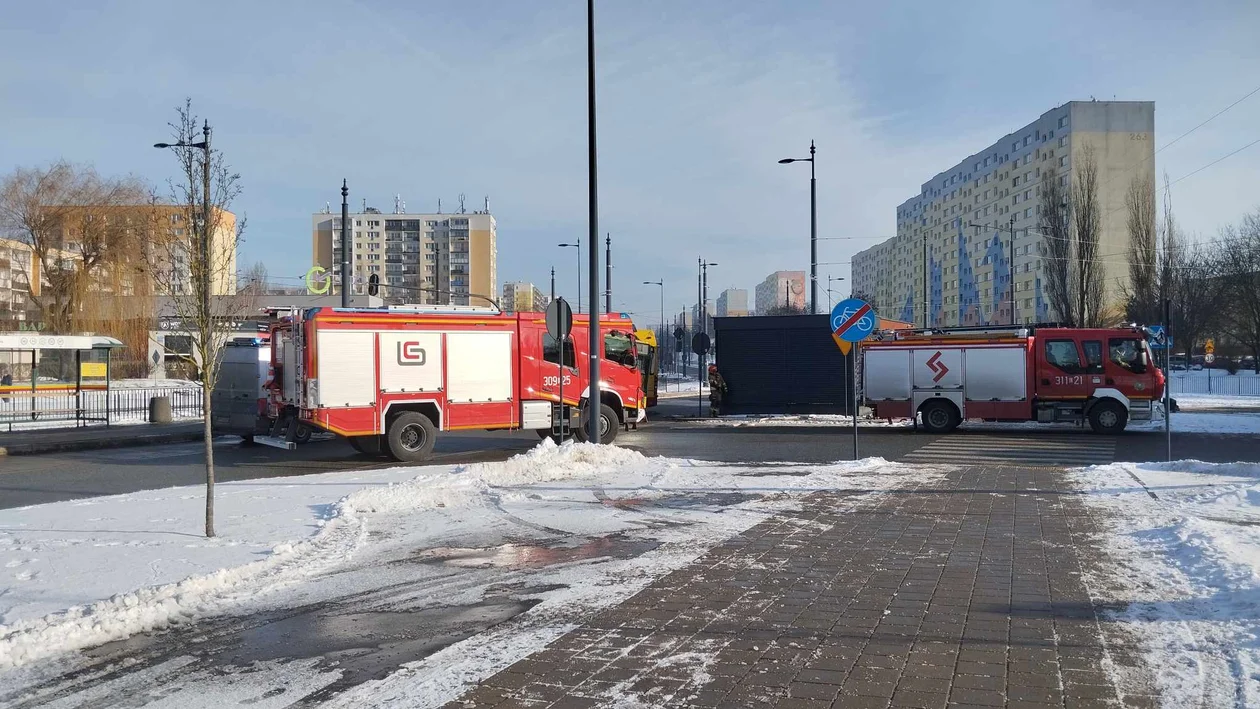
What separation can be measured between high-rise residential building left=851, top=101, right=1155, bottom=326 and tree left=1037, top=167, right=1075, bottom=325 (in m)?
0.67

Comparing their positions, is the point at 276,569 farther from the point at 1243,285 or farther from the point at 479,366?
the point at 1243,285

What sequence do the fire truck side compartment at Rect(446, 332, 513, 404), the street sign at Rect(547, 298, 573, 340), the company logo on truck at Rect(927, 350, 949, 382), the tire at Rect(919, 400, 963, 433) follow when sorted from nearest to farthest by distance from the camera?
1. the street sign at Rect(547, 298, 573, 340)
2. the fire truck side compartment at Rect(446, 332, 513, 404)
3. the company logo on truck at Rect(927, 350, 949, 382)
4. the tire at Rect(919, 400, 963, 433)

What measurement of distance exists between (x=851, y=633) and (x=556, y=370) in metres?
13.9

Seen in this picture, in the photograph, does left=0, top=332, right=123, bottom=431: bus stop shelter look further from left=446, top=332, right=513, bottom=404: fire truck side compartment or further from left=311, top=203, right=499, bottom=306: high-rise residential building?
left=311, top=203, right=499, bottom=306: high-rise residential building

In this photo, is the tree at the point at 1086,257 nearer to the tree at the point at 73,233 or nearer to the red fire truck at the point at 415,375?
the red fire truck at the point at 415,375

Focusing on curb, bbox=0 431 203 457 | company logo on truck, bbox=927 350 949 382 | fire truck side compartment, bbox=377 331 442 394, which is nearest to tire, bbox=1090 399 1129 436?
company logo on truck, bbox=927 350 949 382

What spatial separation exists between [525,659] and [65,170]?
4225 cm

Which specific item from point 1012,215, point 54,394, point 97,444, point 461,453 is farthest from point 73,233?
point 1012,215

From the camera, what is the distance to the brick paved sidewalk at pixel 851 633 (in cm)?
447

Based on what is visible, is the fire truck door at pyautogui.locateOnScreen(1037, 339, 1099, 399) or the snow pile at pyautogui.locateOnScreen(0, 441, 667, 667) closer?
the snow pile at pyautogui.locateOnScreen(0, 441, 667, 667)

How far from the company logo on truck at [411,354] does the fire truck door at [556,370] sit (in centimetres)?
250

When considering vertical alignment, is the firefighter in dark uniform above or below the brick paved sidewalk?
above

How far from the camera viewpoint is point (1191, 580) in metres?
6.66

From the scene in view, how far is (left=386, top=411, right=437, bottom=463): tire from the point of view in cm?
1680
